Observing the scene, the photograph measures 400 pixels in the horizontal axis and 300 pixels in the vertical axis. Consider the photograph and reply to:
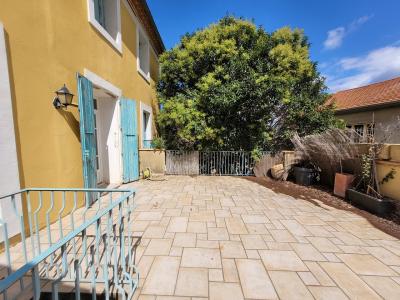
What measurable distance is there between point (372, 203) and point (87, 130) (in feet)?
18.8

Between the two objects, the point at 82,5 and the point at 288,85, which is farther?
the point at 288,85

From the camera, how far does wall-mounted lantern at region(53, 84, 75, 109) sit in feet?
10.7

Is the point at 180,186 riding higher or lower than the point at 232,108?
lower

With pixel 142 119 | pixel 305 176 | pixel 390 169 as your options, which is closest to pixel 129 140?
pixel 142 119

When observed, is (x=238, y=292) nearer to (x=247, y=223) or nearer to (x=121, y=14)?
(x=247, y=223)

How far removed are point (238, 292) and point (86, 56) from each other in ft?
15.5

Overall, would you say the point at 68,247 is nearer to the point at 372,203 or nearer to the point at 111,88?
the point at 111,88

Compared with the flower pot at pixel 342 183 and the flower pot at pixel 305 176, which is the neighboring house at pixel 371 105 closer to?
the flower pot at pixel 305 176

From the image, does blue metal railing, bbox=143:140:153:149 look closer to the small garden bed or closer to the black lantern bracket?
the small garden bed

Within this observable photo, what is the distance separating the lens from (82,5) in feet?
12.8

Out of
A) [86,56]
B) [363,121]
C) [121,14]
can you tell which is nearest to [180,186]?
[86,56]

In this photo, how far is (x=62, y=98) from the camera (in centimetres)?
333

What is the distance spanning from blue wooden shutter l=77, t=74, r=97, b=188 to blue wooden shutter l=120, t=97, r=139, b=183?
1582 millimetres

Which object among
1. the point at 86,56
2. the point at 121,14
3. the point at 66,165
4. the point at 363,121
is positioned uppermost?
the point at 121,14
